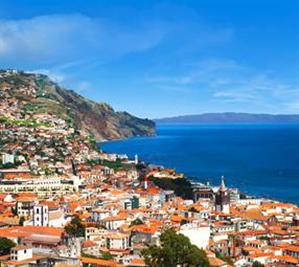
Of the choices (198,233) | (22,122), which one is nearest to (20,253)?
(198,233)

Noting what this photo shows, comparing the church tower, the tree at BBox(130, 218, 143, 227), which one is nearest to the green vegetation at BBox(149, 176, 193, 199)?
the church tower

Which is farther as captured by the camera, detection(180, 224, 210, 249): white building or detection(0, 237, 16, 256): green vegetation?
detection(180, 224, 210, 249): white building

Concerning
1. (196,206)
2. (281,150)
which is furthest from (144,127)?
(196,206)

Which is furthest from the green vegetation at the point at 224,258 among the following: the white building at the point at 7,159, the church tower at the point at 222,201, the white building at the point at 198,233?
the white building at the point at 7,159

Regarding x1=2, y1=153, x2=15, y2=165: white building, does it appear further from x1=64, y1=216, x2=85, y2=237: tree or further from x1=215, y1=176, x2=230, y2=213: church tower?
x1=64, y1=216, x2=85, y2=237: tree

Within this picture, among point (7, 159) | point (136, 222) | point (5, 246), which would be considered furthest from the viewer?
point (7, 159)

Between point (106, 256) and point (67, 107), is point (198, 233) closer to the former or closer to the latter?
point (106, 256)

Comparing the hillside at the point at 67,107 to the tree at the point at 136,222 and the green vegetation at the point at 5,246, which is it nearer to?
the tree at the point at 136,222
